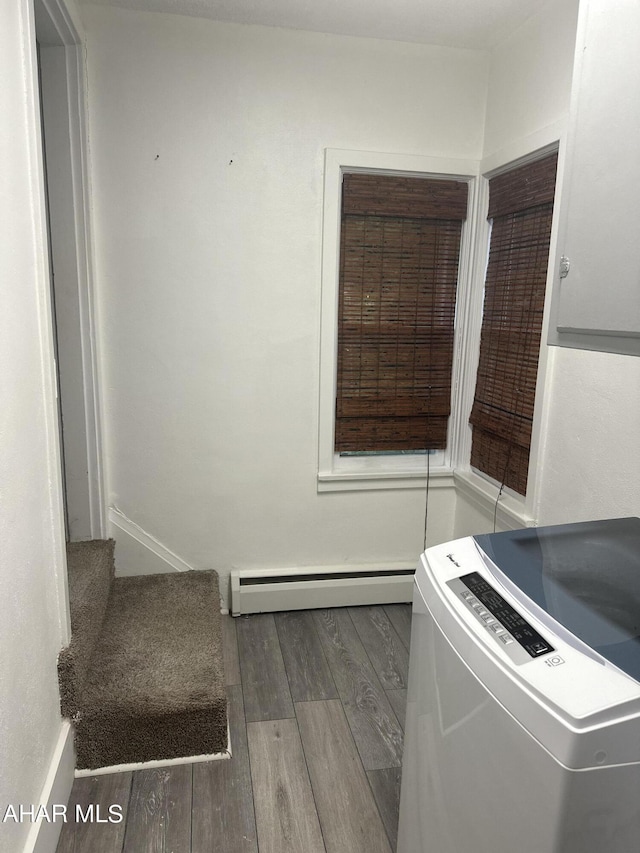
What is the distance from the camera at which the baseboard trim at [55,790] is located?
1409 millimetres

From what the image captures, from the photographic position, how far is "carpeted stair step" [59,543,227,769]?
1811 millimetres

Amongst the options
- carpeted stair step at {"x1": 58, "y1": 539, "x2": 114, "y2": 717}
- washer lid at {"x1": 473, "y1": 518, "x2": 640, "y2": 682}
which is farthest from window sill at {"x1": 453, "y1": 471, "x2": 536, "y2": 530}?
carpeted stair step at {"x1": 58, "y1": 539, "x2": 114, "y2": 717}

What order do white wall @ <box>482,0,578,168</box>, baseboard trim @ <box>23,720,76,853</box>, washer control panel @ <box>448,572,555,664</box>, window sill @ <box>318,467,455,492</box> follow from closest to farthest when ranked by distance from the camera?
washer control panel @ <box>448,572,555,664</box> < baseboard trim @ <box>23,720,76,853</box> < white wall @ <box>482,0,578,168</box> < window sill @ <box>318,467,455,492</box>

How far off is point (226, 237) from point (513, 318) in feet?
3.95

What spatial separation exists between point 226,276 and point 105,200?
540mm

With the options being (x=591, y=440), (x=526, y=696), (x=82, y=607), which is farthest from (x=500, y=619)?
(x=82, y=607)

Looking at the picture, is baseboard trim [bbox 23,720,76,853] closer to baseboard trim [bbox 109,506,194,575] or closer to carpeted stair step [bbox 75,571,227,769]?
carpeted stair step [bbox 75,571,227,769]

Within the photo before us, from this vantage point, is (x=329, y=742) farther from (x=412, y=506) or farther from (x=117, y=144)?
(x=117, y=144)

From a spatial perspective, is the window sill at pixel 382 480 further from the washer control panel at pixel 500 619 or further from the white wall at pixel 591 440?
the washer control panel at pixel 500 619

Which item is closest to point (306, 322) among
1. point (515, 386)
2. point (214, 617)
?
point (515, 386)

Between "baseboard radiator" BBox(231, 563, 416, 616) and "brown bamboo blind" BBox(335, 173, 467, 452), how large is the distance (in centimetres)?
59

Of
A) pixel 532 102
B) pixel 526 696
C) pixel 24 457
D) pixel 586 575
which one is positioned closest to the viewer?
pixel 526 696

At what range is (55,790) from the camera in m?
1.57

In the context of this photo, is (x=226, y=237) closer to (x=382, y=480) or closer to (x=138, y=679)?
(x=382, y=480)
